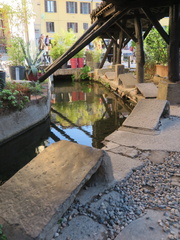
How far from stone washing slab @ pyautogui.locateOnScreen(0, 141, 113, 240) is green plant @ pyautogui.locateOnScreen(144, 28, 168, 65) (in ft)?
26.0

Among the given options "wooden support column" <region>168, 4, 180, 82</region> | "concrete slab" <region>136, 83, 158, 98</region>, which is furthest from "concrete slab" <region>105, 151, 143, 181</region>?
"concrete slab" <region>136, 83, 158, 98</region>

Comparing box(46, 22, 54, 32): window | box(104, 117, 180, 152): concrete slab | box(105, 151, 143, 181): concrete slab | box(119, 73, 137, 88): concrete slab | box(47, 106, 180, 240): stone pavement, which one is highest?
box(46, 22, 54, 32): window

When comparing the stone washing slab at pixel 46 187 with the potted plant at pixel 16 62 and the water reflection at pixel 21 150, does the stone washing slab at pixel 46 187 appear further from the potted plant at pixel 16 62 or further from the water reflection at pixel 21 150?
the potted plant at pixel 16 62

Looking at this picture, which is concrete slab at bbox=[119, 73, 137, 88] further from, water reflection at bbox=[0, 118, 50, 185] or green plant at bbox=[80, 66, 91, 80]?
green plant at bbox=[80, 66, 91, 80]

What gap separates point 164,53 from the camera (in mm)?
9086

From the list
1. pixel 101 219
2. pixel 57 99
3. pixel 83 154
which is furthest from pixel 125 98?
pixel 101 219

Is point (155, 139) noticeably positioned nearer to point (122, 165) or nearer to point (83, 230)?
point (122, 165)

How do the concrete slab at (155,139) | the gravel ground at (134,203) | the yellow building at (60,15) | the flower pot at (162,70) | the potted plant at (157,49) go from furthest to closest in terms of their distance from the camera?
the yellow building at (60,15) → the potted plant at (157,49) → the flower pot at (162,70) → the concrete slab at (155,139) → the gravel ground at (134,203)

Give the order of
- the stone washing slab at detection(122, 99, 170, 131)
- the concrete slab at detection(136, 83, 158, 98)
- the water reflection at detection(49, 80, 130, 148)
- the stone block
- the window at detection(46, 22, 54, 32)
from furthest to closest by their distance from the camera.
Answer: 1. the window at detection(46, 22, 54, 32)
2. the concrete slab at detection(136, 83, 158, 98)
3. the stone block
4. the water reflection at detection(49, 80, 130, 148)
5. the stone washing slab at detection(122, 99, 170, 131)

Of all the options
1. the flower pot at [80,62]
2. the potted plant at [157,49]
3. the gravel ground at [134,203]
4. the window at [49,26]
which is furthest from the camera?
the window at [49,26]

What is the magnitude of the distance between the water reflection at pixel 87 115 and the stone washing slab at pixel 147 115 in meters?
0.73

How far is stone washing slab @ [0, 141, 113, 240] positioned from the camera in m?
1.58

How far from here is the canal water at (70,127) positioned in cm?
402

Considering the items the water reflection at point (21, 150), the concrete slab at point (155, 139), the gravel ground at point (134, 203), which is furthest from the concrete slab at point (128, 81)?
the gravel ground at point (134, 203)
